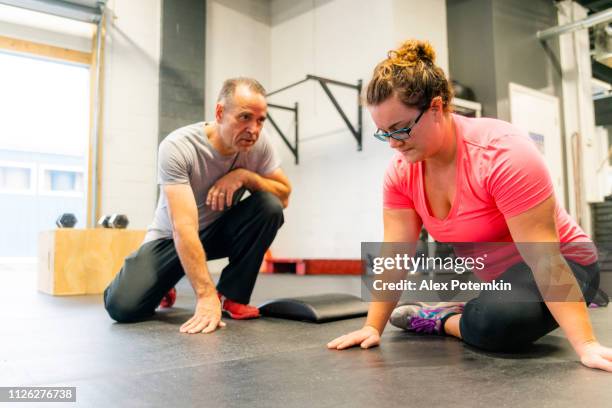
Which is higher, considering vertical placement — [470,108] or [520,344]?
[470,108]

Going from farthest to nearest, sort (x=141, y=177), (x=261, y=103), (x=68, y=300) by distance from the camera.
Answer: (x=141, y=177) < (x=68, y=300) < (x=261, y=103)

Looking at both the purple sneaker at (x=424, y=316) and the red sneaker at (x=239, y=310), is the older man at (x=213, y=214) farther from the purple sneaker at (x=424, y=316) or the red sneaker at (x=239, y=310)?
the purple sneaker at (x=424, y=316)

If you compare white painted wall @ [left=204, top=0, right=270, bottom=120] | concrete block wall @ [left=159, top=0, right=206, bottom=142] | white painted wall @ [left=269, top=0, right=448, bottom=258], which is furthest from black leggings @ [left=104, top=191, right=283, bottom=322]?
white painted wall @ [left=204, top=0, right=270, bottom=120]

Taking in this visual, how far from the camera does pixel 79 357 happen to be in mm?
1327

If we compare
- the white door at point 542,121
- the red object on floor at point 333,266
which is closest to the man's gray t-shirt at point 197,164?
the red object on floor at point 333,266

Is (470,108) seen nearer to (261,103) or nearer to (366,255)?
(366,255)

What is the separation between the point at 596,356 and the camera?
3.45 feet

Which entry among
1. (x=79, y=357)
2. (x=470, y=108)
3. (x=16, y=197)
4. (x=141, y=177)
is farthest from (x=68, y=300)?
(x=470, y=108)

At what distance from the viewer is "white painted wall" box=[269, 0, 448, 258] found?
4.46 m

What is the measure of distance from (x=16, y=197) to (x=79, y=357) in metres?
4.39

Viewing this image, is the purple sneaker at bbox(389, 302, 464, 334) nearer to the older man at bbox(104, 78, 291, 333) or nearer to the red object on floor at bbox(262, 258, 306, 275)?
the older man at bbox(104, 78, 291, 333)

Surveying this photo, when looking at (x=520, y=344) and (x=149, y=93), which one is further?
(x=149, y=93)

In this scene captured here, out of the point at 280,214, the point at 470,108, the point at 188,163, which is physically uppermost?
the point at 470,108

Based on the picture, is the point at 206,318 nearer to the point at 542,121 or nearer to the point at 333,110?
the point at 333,110
